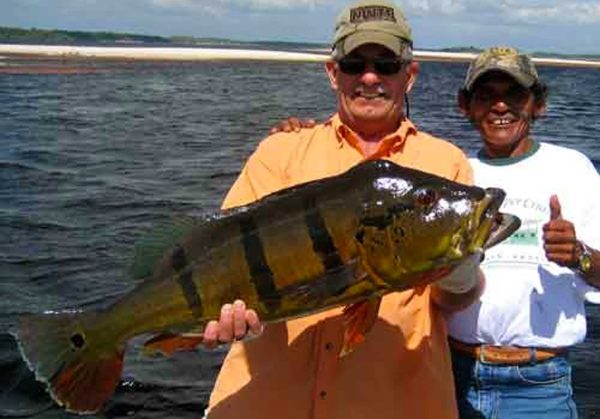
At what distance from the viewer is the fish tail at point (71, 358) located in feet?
12.7

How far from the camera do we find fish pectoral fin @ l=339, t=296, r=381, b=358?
3.81 metres

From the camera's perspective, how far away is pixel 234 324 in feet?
12.3

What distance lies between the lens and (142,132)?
95.3 feet

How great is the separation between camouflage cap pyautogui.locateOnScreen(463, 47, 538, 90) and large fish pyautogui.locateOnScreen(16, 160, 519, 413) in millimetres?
1245

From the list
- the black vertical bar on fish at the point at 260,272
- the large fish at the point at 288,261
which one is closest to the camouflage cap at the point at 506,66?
the large fish at the point at 288,261

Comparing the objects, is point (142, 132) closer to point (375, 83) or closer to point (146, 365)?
point (146, 365)

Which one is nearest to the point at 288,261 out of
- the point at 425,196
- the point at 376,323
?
the point at 425,196

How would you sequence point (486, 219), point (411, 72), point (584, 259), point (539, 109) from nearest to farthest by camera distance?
1. point (486, 219)
2. point (584, 259)
3. point (411, 72)
4. point (539, 109)

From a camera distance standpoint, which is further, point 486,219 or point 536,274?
point 536,274

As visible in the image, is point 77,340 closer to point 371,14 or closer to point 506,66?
point 371,14

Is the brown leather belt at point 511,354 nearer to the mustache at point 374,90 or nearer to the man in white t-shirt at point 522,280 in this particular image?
the man in white t-shirt at point 522,280

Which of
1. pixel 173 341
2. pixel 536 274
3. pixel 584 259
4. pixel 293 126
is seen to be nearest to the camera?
pixel 173 341

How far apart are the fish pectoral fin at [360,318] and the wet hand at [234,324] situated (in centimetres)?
38

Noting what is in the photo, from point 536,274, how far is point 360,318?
1326 mm
